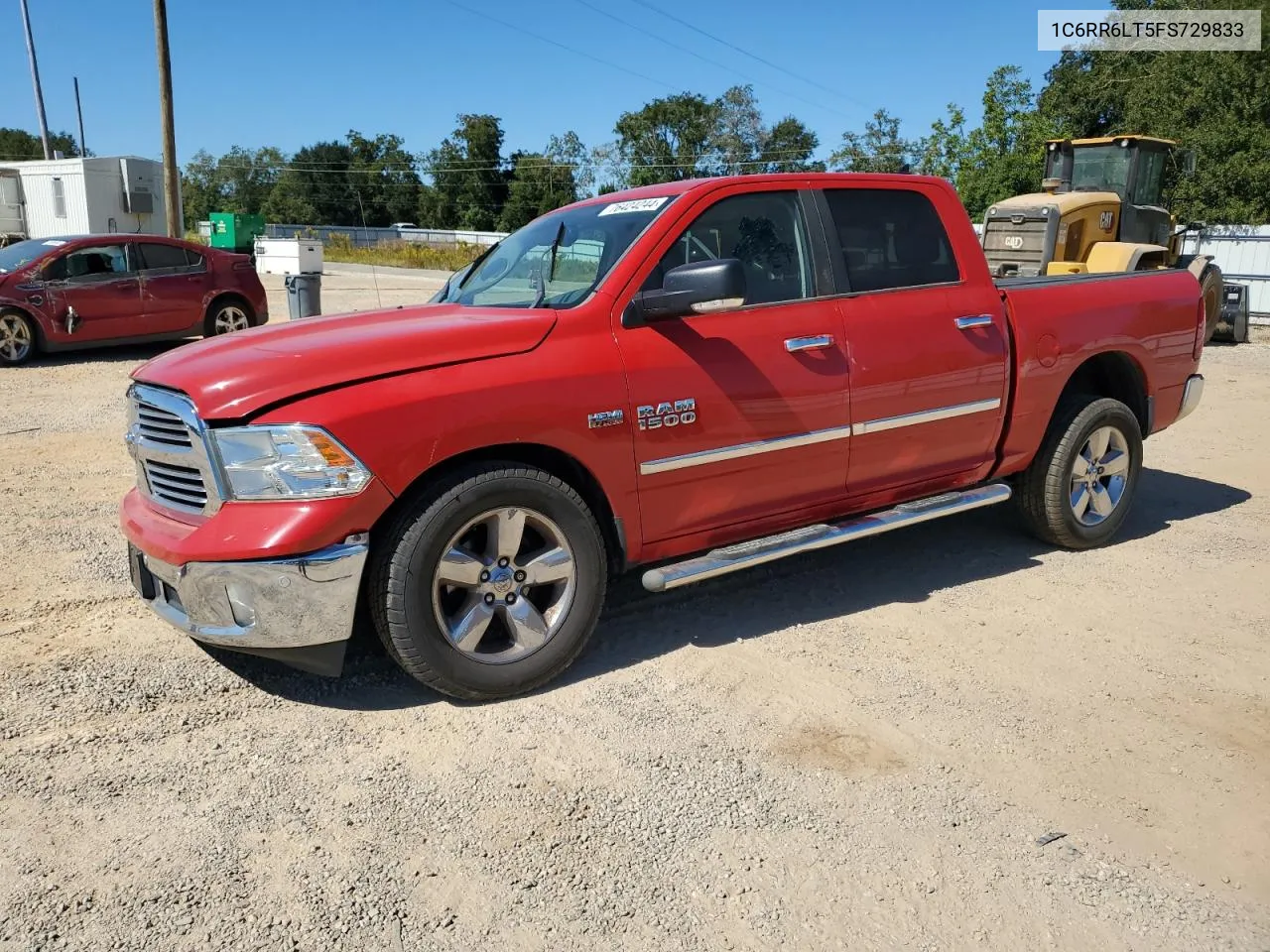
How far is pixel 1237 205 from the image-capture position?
28.9m

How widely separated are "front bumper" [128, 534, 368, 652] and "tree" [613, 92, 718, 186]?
76081 mm

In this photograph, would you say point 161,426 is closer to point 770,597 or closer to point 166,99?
point 770,597

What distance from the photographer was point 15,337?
40.0ft

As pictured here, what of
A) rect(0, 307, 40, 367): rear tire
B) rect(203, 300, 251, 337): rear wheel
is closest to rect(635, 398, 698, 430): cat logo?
rect(0, 307, 40, 367): rear tire

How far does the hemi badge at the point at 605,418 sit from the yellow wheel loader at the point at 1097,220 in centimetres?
1142

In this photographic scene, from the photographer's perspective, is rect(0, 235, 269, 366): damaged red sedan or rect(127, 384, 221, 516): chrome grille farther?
rect(0, 235, 269, 366): damaged red sedan

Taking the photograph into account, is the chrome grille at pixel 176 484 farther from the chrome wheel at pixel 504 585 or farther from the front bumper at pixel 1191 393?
the front bumper at pixel 1191 393

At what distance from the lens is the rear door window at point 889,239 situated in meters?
4.59

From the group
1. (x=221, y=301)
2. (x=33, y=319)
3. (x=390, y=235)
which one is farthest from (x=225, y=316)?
(x=390, y=235)

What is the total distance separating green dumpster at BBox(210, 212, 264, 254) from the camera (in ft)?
160

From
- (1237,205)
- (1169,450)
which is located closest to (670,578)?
(1169,450)

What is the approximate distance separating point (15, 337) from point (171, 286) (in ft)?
6.41

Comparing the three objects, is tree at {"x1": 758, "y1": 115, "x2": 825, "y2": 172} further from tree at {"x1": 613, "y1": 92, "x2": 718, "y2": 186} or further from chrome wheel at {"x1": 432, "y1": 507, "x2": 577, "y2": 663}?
chrome wheel at {"x1": 432, "y1": 507, "x2": 577, "y2": 663}

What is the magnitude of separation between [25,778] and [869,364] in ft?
11.7
